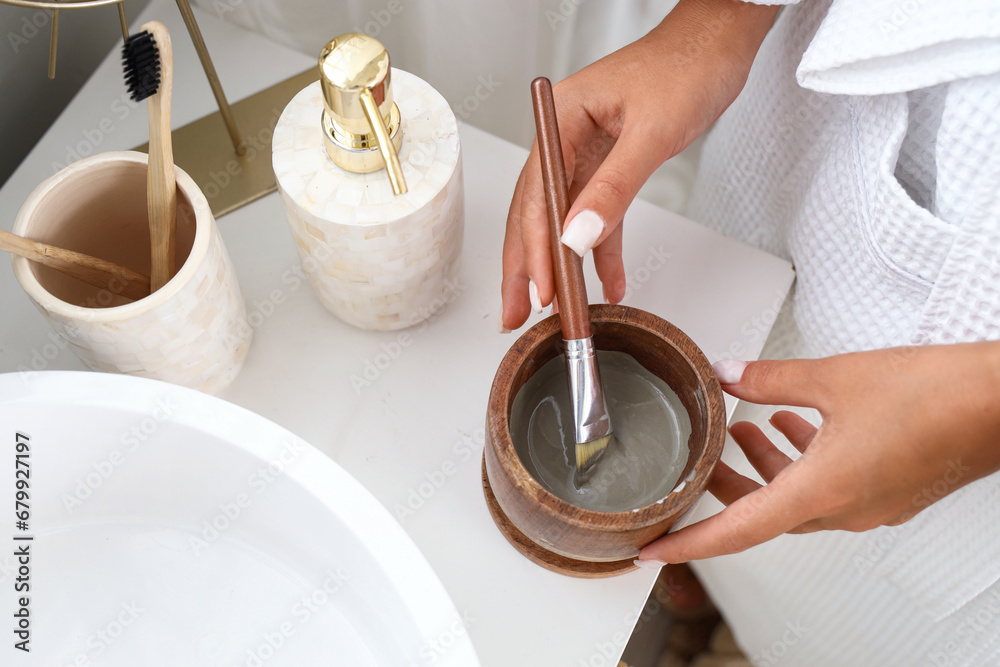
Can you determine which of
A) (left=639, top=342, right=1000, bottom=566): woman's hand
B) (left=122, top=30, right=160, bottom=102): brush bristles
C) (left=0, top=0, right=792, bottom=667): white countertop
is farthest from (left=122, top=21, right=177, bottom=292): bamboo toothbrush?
(left=639, top=342, right=1000, bottom=566): woman's hand

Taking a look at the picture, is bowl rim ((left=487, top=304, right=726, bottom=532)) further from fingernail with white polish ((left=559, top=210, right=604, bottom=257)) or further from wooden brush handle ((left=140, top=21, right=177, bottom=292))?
wooden brush handle ((left=140, top=21, right=177, bottom=292))

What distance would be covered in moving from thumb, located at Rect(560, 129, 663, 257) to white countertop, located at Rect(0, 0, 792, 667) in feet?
0.39

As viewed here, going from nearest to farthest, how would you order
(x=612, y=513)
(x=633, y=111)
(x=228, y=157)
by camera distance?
(x=612, y=513) → (x=633, y=111) → (x=228, y=157)

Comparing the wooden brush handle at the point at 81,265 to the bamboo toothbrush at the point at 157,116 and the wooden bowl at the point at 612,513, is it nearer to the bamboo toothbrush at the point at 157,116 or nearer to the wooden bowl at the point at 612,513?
the bamboo toothbrush at the point at 157,116

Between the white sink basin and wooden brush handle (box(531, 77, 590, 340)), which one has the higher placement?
wooden brush handle (box(531, 77, 590, 340))

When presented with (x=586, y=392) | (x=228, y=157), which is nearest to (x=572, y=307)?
(x=586, y=392)

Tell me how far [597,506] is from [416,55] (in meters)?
0.55

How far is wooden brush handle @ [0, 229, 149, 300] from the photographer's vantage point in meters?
0.32

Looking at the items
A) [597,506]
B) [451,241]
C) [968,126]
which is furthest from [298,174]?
[968,126]

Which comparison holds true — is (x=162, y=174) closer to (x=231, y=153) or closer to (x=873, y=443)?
(x=231, y=153)

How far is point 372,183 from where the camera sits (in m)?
0.38

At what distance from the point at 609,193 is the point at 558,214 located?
4cm

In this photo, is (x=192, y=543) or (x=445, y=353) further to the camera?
(x=445, y=353)

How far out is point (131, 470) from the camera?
346 millimetres
